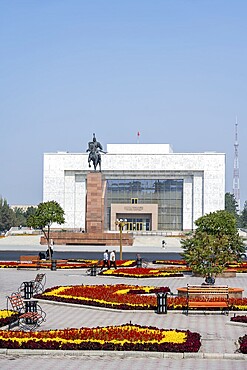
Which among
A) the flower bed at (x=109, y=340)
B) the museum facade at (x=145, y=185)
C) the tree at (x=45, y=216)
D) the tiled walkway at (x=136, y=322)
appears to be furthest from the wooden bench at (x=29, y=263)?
the museum facade at (x=145, y=185)

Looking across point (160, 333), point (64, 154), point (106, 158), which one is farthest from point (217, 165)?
point (160, 333)

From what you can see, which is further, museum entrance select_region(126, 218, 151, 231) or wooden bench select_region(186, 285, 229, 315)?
museum entrance select_region(126, 218, 151, 231)

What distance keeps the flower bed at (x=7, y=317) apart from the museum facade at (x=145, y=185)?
249 ft

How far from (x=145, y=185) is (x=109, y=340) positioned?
8342 centimetres

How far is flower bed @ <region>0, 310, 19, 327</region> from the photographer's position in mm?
14562

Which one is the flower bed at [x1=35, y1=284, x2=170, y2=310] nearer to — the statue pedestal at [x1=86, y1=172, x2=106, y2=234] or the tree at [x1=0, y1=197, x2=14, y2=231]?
the statue pedestal at [x1=86, y1=172, x2=106, y2=234]

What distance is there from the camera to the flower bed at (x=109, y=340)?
11758 millimetres

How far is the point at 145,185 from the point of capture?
95500 mm

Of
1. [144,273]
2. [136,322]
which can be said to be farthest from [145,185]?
[136,322]

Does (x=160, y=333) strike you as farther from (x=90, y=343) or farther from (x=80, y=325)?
(x=80, y=325)

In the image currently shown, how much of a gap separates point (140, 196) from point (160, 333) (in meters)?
82.2

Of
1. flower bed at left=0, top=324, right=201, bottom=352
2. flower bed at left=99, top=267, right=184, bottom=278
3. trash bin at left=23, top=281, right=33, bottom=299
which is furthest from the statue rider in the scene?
flower bed at left=0, top=324, right=201, bottom=352

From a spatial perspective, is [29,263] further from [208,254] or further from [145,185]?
[145,185]

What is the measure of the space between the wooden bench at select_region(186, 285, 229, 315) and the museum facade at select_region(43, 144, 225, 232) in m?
72.9
